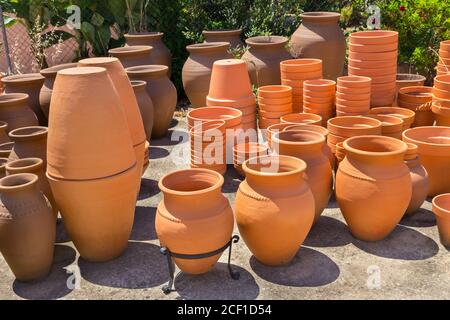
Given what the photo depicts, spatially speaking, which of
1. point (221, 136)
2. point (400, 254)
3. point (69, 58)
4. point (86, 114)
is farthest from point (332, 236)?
point (69, 58)

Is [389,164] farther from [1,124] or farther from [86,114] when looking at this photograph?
[1,124]

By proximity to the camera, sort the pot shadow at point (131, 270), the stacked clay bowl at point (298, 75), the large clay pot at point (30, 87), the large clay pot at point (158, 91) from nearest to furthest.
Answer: the pot shadow at point (131, 270), the stacked clay bowl at point (298, 75), the large clay pot at point (30, 87), the large clay pot at point (158, 91)

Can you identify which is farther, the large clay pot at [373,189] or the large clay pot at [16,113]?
the large clay pot at [16,113]

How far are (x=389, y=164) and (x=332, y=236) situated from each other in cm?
83

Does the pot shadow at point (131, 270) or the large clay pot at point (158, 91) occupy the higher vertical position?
the large clay pot at point (158, 91)

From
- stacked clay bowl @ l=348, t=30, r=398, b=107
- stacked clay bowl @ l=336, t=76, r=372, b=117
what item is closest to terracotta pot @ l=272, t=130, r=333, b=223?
stacked clay bowl @ l=336, t=76, r=372, b=117

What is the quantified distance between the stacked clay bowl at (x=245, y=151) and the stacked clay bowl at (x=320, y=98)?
73 centimetres

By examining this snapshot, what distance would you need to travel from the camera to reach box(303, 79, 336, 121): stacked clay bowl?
5.35m

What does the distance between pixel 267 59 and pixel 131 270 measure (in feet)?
13.3

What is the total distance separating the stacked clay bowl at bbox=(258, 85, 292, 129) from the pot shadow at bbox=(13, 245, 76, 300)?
9.01ft

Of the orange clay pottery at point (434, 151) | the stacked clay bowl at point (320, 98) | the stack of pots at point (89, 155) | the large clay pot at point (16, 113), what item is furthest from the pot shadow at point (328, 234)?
the large clay pot at point (16, 113)

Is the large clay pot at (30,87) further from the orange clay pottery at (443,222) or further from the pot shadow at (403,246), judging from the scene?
the orange clay pottery at (443,222)

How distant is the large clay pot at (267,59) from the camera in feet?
22.5

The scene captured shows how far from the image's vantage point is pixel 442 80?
5562 millimetres
